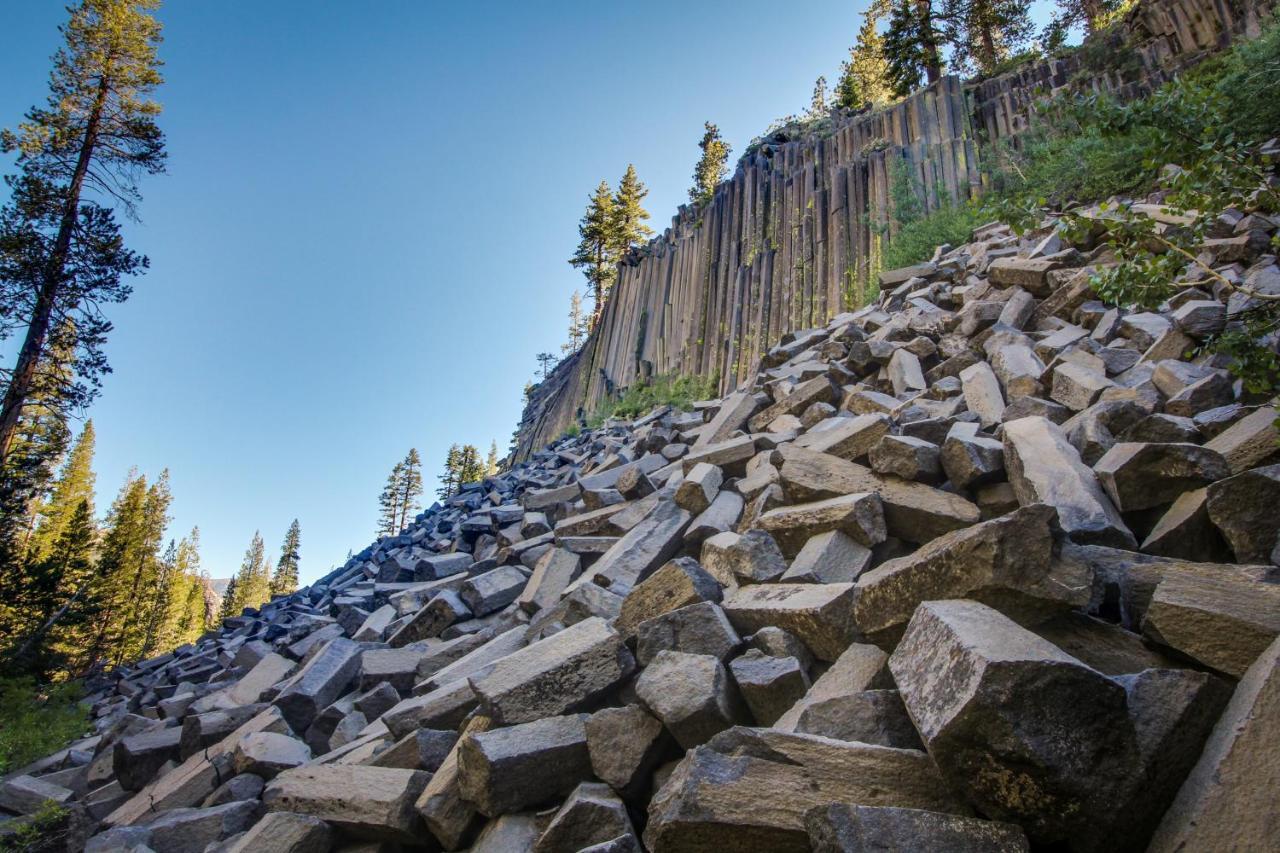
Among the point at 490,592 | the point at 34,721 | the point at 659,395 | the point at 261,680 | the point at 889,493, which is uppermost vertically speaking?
the point at 659,395

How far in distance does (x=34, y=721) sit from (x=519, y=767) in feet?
28.7

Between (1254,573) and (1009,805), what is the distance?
1.27 metres

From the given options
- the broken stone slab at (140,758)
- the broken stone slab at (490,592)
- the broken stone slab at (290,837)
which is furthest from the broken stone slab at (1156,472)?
the broken stone slab at (140,758)

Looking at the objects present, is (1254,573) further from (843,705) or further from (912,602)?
(843,705)

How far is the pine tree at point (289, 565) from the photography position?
47719 millimetres

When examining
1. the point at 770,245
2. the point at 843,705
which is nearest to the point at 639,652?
the point at 843,705

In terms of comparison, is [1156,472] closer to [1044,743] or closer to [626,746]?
[1044,743]

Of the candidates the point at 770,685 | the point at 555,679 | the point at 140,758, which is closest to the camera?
the point at 770,685

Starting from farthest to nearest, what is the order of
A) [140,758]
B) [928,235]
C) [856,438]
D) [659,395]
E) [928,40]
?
[928,40] → [659,395] → [928,235] → [140,758] → [856,438]

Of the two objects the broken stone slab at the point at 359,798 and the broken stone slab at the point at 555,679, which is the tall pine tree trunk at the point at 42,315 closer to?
the broken stone slab at the point at 359,798

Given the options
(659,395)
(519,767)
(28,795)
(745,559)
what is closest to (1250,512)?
(745,559)

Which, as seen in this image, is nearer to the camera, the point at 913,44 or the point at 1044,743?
the point at 1044,743

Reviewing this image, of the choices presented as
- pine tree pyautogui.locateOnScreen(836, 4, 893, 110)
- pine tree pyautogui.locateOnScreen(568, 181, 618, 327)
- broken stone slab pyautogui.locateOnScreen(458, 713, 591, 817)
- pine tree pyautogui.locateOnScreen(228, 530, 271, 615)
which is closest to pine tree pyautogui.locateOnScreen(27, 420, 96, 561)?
pine tree pyautogui.locateOnScreen(228, 530, 271, 615)

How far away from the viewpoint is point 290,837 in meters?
2.44
